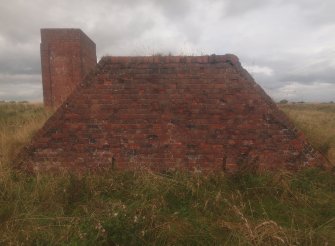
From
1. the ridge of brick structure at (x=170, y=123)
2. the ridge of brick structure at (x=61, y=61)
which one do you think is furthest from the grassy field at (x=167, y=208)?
the ridge of brick structure at (x=61, y=61)

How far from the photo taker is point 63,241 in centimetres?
339

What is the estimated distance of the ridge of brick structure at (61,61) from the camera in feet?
31.0

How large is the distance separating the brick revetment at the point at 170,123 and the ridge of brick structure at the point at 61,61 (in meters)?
3.94

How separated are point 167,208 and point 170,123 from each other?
1.82 m

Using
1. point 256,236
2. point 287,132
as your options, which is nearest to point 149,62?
point 287,132

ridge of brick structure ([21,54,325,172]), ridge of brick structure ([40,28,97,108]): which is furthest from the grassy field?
ridge of brick structure ([40,28,97,108])

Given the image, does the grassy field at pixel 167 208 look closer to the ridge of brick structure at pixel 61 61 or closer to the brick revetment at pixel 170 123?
the brick revetment at pixel 170 123

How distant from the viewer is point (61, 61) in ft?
31.3

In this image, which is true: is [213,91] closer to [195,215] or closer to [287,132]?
[287,132]

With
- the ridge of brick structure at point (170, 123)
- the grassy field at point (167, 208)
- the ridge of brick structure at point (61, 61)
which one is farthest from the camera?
the ridge of brick structure at point (61, 61)

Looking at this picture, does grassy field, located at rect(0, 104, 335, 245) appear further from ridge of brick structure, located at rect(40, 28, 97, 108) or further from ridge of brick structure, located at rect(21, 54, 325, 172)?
ridge of brick structure, located at rect(40, 28, 97, 108)

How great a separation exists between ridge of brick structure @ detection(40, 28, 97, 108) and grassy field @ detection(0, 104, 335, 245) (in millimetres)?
3910

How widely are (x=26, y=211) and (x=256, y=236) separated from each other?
3.07 metres

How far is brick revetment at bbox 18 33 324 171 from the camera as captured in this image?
5668mm
